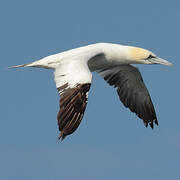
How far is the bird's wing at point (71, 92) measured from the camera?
13555 mm

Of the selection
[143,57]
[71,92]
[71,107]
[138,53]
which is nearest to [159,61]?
[143,57]

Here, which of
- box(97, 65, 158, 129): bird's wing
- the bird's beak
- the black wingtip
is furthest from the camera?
box(97, 65, 158, 129): bird's wing

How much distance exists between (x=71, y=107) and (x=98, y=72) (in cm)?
656

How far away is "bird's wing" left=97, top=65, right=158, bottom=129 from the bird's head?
1762 millimetres

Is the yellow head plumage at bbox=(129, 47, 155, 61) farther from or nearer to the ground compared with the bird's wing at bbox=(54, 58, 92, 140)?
farther from the ground

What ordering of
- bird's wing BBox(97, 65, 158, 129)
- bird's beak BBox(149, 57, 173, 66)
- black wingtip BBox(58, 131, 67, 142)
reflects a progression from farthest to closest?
bird's wing BBox(97, 65, 158, 129), bird's beak BBox(149, 57, 173, 66), black wingtip BBox(58, 131, 67, 142)

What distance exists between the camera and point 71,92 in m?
14.3

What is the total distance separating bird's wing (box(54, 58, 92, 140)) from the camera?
13555 millimetres

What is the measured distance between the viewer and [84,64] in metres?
15.7

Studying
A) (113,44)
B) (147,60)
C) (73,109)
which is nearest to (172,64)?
(147,60)

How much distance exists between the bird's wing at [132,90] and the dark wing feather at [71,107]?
19.4ft

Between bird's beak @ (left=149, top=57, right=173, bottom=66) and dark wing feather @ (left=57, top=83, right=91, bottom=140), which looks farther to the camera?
bird's beak @ (left=149, top=57, right=173, bottom=66)

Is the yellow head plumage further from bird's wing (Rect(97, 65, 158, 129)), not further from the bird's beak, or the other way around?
bird's wing (Rect(97, 65, 158, 129))

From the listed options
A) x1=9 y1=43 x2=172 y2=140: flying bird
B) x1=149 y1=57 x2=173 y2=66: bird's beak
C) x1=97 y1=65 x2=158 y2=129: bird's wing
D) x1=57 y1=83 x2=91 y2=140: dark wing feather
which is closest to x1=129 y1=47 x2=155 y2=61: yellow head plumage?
x1=9 y1=43 x2=172 y2=140: flying bird
